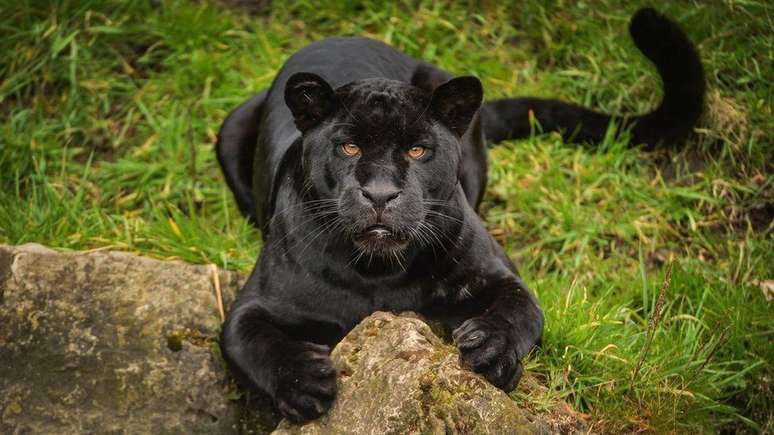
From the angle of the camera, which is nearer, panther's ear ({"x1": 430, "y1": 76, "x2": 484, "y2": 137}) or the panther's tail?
panther's ear ({"x1": 430, "y1": 76, "x2": 484, "y2": 137})

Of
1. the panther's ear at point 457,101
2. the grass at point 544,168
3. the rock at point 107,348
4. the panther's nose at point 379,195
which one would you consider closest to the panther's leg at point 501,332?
the grass at point 544,168

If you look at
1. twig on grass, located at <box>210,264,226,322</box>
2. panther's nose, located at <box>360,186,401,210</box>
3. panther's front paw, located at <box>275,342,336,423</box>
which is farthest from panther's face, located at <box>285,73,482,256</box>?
twig on grass, located at <box>210,264,226,322</box>

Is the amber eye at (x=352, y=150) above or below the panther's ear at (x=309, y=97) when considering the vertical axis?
below

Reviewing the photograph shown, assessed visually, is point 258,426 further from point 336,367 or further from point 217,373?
point 336,367

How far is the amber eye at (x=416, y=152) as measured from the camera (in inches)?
136

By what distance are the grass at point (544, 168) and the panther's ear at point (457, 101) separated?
0.91 m

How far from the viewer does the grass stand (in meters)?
4.23

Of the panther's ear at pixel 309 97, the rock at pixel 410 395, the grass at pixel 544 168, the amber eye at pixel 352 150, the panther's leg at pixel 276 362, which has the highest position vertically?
the panther's ear at pixel 309 97

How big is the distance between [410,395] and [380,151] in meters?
0.82

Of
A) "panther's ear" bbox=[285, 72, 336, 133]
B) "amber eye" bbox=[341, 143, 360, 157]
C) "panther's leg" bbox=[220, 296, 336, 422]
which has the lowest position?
"panther's leg" bbox=[220, 296, 336, 422]

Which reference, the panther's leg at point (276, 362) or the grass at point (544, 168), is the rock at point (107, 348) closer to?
the panther's leg at point (276, 362)

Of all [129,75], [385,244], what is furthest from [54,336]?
[129,75]

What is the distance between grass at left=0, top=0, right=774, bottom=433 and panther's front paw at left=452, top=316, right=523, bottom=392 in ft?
1.23

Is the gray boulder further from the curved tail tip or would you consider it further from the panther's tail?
the curved tail tip
